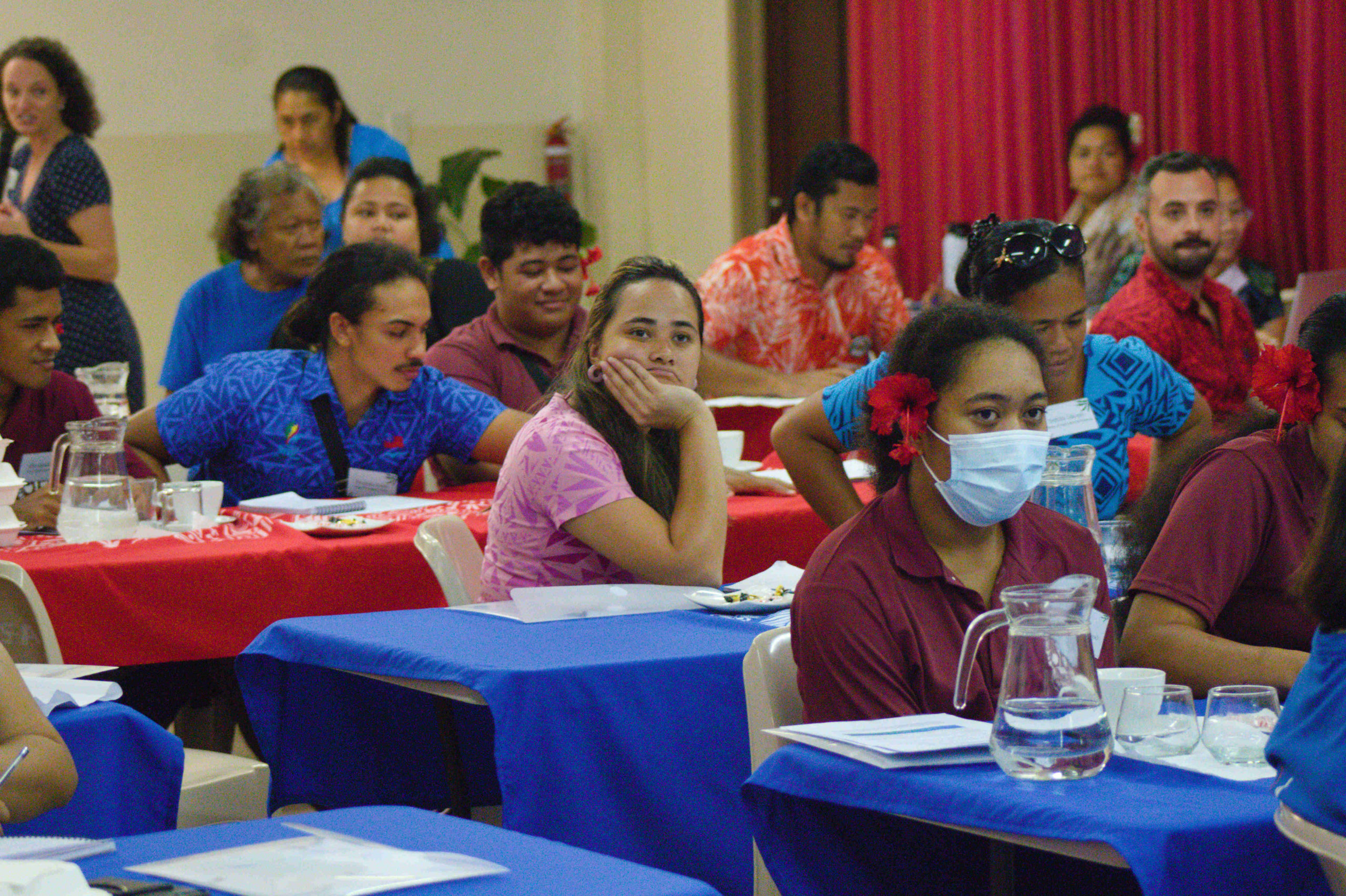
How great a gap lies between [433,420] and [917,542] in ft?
6.79

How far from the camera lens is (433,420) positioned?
3.85m

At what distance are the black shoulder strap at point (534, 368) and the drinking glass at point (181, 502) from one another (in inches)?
46.8

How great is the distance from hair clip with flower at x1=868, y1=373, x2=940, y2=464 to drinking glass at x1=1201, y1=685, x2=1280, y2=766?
502 mm

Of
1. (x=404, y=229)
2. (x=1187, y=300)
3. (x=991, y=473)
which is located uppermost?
(x=404, y=229)

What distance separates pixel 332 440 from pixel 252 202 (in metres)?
1.34

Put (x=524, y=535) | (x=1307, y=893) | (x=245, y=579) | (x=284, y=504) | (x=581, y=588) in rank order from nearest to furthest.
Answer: (x=1307, y=893), (x=581, y=588), (x=524, y=535), (x=245, y=579), (x=284, y=504)

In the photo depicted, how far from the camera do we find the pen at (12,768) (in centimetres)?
167

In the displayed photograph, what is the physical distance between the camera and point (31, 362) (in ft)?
11.8

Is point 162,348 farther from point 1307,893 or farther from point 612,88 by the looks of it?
point 1307,893

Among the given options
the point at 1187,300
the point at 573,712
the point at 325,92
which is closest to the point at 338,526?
the point at 573,712

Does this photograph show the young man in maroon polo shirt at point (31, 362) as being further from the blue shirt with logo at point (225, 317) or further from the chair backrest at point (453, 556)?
the blue shirt with logo at point (225, 317)

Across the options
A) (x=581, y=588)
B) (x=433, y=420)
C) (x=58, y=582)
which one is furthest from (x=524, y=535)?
(x=433, y=420)

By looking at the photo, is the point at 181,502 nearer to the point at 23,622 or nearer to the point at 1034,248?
the point at 23,622

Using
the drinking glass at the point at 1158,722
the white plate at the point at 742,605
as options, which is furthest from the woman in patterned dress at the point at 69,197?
the drinking glass at the point at 1158,722
